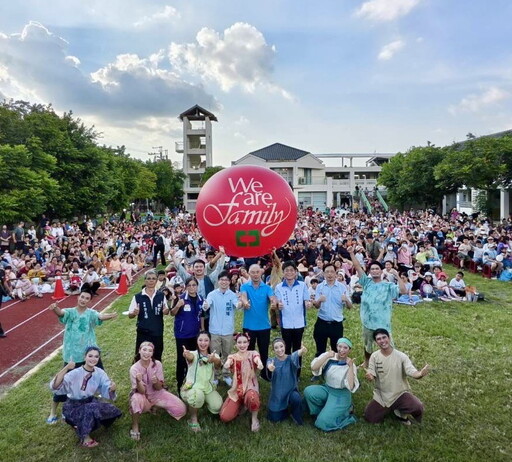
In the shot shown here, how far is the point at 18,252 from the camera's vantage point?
1396 cm

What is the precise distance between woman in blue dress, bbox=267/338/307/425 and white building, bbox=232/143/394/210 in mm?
42800

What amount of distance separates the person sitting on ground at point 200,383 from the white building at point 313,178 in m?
42.8

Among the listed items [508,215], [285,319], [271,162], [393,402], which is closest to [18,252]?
[285,319]

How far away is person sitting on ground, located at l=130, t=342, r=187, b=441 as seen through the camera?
4602 mm

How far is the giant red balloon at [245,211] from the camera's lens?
6219 millimetres

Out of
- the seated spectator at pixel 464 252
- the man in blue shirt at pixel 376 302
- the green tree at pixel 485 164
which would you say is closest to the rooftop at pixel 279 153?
the green tree at pixel 485 164

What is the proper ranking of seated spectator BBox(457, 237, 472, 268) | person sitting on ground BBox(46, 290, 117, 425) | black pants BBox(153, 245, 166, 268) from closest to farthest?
Result: person sitting on ground BBox(46, 290, 117, 425) → seated spectator BBox(457, 237, 472, 268) → black pants BBox(153, 245, 166, 268)

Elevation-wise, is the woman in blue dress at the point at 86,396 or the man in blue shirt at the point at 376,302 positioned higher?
the man in blue shirt at the point at 376,302

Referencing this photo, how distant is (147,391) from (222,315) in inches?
51.5

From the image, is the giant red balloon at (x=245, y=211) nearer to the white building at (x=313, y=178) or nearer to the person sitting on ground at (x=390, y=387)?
the person sitting on ground at (x=390, y=387)

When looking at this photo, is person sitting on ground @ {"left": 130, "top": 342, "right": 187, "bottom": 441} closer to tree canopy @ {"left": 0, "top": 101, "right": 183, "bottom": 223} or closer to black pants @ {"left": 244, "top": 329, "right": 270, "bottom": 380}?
black pants @ {"left": 244, "top": 329, "right": 270, "bottom": 380}

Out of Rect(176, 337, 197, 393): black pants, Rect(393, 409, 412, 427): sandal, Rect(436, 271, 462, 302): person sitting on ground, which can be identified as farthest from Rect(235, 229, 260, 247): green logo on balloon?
Rect(436, 271, 462, 302): person sitting on ground

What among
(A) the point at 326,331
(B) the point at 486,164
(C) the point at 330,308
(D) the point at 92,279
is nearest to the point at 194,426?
(A) the point at 326,331

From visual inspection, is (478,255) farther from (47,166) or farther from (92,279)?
(47,166)
